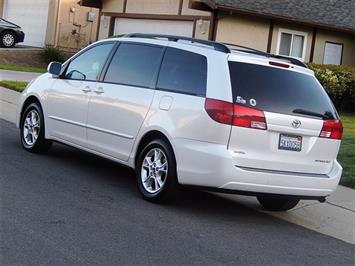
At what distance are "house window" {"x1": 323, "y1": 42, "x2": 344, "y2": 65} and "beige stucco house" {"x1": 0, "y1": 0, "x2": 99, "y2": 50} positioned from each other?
11361 mm

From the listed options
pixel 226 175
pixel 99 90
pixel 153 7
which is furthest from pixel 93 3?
pixel 226 175

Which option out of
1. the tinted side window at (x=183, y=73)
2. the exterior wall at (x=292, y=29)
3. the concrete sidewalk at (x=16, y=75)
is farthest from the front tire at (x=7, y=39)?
the tinted side window at (x=183, y=73)

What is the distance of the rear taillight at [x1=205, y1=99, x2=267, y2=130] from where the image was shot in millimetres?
6441

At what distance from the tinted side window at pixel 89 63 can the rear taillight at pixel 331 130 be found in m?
2.94

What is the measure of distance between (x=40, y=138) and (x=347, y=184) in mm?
4423

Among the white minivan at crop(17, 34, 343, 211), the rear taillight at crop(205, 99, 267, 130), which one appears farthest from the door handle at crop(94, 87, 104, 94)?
the rear taillight at crop(205, 99, 267, 130)

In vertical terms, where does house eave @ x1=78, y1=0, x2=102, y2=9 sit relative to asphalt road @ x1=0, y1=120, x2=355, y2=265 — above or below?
above

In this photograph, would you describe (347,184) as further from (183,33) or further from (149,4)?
(149,4)

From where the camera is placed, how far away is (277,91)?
22.3 ft

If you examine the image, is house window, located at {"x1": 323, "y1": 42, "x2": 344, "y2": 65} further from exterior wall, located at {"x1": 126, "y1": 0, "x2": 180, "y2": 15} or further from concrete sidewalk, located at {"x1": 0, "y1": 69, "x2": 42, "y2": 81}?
concrete sidewalk, located at {"x1": 0, "y1": 69, "x2": 42, "y2": 81}

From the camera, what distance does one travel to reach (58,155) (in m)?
9.25

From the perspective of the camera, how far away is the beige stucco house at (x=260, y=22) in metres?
20.5

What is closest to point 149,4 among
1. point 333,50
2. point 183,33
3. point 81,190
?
point 183,33

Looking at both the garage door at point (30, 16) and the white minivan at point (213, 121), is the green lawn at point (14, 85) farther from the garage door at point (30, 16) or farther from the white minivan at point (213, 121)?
the garage door at point (30, 16)
